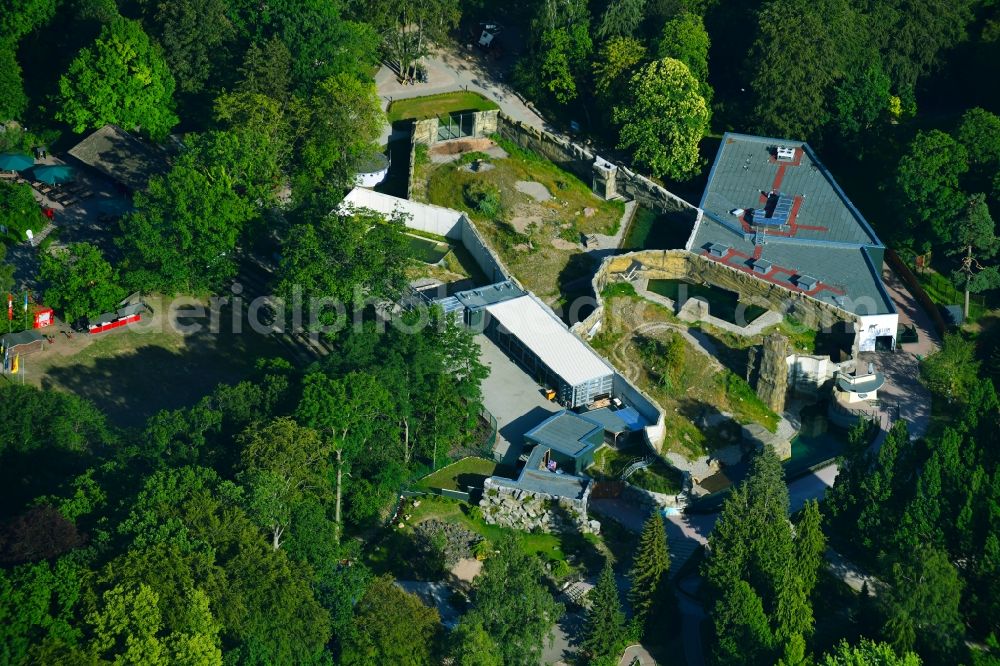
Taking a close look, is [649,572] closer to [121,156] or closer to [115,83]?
[121,156]

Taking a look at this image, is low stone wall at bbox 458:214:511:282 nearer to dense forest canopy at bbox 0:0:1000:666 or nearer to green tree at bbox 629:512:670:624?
dense forest canopy at bbox 0:0:1000:666

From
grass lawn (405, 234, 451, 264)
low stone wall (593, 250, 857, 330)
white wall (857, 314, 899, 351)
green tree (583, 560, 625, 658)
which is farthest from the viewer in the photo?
grass lawn (405, 234, 451, 264)

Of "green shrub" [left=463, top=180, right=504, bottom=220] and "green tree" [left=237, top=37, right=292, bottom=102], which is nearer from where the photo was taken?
"green tree" [left=237, top=37, right=292, bottom=102]

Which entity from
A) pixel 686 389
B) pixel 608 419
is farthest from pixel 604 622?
pixel 686 389

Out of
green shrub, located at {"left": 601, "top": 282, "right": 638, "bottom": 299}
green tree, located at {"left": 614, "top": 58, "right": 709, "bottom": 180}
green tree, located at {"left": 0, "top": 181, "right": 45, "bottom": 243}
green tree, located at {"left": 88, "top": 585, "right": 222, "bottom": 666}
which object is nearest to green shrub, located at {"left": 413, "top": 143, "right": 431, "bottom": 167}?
green tree, located at {"left": 614, "top": 58, "right": 709, "bottom": 180}

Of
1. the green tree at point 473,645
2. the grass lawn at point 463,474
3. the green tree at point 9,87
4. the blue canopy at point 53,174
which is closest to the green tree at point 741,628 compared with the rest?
the green tree at point 473,645

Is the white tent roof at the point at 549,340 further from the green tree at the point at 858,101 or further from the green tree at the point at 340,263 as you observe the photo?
the green tree at the point at 858,101
